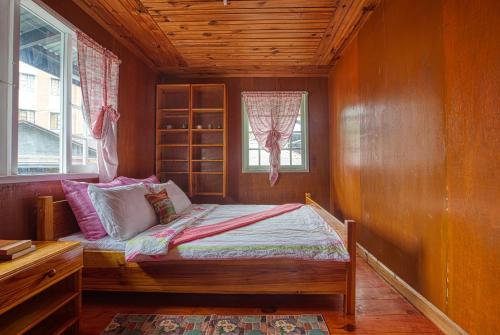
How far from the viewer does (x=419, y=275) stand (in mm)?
1832

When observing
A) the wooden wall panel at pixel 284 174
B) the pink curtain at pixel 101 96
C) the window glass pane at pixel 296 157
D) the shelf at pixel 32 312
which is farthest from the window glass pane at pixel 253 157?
the shelf at pixel 32 312

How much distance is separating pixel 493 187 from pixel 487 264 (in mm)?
392

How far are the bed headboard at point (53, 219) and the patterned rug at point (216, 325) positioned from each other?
0.75 m

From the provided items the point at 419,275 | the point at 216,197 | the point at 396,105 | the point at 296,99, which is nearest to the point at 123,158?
the point at 216,197

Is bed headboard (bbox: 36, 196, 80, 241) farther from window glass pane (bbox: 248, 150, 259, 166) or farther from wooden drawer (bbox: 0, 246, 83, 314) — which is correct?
window glass pane (bbox: 248, 150, 259, 166)

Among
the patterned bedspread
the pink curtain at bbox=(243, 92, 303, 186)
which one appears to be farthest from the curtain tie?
the pink curtain at bbox=(243, 92, 303, 186)

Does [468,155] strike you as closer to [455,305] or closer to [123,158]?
[455,305]

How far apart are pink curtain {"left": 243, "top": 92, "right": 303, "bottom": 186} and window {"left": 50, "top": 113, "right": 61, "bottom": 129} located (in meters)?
2.43

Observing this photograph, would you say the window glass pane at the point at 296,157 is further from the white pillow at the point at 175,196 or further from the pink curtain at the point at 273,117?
the white pillow at the point at 175,196

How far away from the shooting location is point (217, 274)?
1.80 m

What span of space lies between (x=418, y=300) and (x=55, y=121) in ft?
10.3

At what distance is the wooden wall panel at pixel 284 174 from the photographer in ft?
13.2

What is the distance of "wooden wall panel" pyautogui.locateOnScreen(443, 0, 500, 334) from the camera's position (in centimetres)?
125

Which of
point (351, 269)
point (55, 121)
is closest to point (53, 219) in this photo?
point (55, 121)
